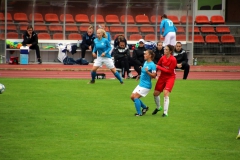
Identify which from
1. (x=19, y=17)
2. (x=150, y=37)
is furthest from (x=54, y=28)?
(x=150, y=37)

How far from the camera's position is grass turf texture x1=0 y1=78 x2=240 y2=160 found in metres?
10.8

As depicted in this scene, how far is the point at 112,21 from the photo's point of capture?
3145cm

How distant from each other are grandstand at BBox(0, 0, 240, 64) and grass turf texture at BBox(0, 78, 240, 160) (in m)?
9.85

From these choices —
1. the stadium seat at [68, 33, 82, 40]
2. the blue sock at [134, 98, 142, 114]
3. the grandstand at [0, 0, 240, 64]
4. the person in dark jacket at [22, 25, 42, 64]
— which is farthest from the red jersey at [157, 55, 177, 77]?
the stadium seat at [68, 33, 82, 40]

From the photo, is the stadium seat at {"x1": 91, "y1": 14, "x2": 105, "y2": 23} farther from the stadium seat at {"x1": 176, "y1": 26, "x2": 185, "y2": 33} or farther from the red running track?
the red running track

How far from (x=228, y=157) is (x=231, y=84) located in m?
12.0

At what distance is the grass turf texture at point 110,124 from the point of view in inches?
425

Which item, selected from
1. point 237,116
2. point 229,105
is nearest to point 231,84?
point 229,105

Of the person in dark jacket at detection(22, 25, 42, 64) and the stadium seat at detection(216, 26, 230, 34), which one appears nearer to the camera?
the person in dark jacket at detection(22, 25, 42, 64)

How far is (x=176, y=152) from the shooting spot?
1078cm

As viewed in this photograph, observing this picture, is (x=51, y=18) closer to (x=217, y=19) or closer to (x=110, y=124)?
(x=217, y=19)

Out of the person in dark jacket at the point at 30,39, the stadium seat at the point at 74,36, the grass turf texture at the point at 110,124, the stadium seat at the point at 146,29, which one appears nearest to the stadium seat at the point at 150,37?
the stadium seat at the point at 146,29

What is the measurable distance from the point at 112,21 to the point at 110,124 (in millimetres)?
18253

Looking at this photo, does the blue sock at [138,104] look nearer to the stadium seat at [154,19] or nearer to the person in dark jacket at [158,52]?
the person in dark jacket at [158,52]
